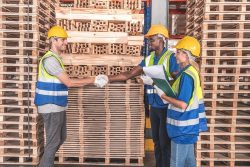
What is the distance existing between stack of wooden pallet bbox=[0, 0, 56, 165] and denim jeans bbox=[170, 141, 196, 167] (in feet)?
9.71

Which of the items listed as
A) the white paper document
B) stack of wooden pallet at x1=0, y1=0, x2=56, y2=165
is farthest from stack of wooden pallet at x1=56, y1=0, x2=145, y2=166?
the white paper document

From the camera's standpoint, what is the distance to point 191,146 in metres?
3.51

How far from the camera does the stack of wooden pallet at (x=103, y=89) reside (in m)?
5.62

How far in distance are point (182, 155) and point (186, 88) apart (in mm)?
770

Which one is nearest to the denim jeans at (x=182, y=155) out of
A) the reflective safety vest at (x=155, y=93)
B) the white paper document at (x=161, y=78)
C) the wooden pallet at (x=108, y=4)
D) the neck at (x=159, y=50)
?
the white paper document at (x=161, y=78)

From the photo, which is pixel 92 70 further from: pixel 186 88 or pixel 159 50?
pixel 186 88

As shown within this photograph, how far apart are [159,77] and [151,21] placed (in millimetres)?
4160

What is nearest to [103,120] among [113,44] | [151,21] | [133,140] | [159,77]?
[133,140]

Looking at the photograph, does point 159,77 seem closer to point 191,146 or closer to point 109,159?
point 191,146

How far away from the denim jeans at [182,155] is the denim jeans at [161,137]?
104 centimetres

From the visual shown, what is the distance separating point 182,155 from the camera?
3457mm

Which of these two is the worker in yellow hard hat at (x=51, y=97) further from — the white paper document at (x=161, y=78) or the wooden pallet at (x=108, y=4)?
the wooden pallet at (x=108, y=4)

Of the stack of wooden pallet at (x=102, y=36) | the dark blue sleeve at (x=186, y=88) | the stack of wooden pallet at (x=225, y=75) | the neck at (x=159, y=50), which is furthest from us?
the stack of wooden pallet at (x=102, y=36)

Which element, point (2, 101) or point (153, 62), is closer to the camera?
point (153, 62)
